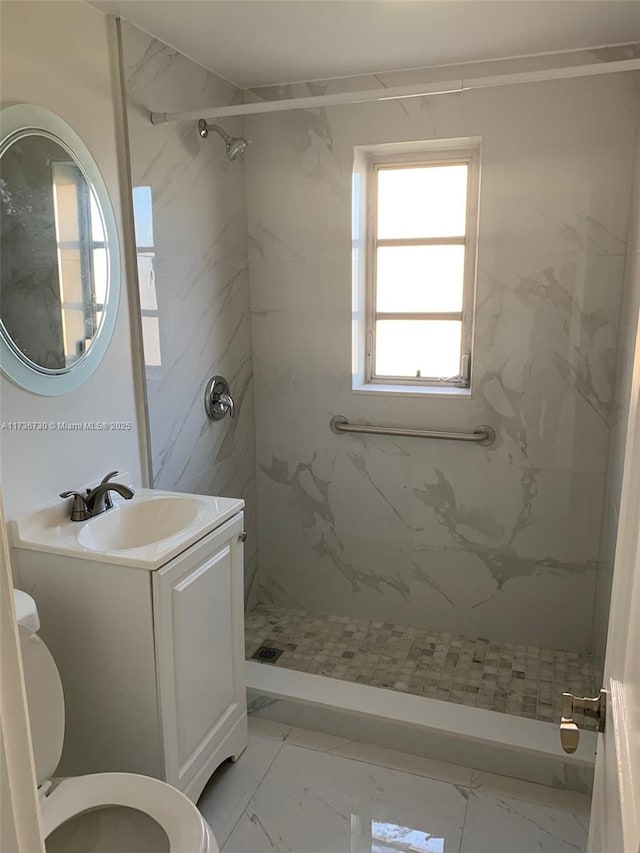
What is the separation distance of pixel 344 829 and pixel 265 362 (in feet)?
5.94

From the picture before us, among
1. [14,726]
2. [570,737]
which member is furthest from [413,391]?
[14,726]

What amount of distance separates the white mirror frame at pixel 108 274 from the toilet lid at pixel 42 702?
67 cm

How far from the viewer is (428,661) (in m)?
2.68

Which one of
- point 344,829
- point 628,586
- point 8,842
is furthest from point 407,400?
point 8,842

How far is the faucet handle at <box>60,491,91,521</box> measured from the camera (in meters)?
1.87

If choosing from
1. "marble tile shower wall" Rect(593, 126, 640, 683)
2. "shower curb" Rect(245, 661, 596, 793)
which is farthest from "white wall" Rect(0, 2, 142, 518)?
"marble tile shower wall" Rect(593, 126, 640, 683)

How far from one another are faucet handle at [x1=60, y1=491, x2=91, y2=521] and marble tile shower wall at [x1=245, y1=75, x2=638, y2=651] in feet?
3.99

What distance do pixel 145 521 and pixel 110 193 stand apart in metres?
1.03

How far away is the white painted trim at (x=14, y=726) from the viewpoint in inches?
18.8

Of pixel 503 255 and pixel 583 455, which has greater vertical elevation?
pixel 503 255

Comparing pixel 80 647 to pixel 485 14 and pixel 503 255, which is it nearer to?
pixel 503 255

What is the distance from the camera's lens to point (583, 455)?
255 cm

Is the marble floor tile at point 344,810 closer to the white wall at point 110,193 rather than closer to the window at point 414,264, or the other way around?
the white wall at point 110,193

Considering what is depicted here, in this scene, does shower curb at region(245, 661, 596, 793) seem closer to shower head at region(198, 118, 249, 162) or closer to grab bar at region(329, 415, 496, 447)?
grab bar at region(329, 415, 496, 447)
